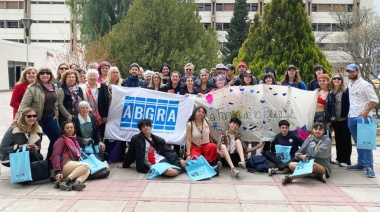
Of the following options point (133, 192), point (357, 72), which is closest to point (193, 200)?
point (133, 192)

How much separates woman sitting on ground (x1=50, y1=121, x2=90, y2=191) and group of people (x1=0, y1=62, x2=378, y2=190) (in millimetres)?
14

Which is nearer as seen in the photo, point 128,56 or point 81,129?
point 81,129

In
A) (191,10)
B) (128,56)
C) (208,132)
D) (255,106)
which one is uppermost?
(191,10)

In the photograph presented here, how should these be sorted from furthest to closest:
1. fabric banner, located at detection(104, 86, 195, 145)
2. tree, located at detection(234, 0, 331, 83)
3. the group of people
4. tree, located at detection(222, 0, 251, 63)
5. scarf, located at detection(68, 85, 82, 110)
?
tree, located at detection(222, 0, 251, 63)
tree, located at detection(234, 0, 331, 83)
fabric banner, located at detection(104, 86, 195, 145)
scarf, located at detection(68, 85, 82, 110)
the group of people

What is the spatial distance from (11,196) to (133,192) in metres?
1.72

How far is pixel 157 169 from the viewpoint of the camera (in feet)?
20.1

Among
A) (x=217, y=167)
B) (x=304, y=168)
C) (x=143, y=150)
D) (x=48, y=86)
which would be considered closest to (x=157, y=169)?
(x=143, y=150)

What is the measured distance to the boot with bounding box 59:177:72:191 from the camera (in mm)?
5418

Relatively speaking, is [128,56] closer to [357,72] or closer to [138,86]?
[138,86]

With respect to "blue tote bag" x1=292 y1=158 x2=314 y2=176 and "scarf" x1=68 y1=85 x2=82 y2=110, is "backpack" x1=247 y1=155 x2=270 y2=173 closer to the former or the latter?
"blue tote bag" x1=292 y1=158 x2=314 y2=176

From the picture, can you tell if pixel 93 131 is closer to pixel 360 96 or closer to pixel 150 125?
pixel 150 125

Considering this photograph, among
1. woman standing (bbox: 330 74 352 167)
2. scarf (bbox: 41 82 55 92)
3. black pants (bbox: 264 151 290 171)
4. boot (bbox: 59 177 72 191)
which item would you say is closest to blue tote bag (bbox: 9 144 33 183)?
boot (bbox: 59 177 72 191)

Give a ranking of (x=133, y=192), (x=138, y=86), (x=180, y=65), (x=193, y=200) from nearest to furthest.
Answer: (x=193, y=200)
(x=133, y=192)
(x=138, y=86)
(x=180, y=65)

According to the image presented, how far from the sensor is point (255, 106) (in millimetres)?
7379
